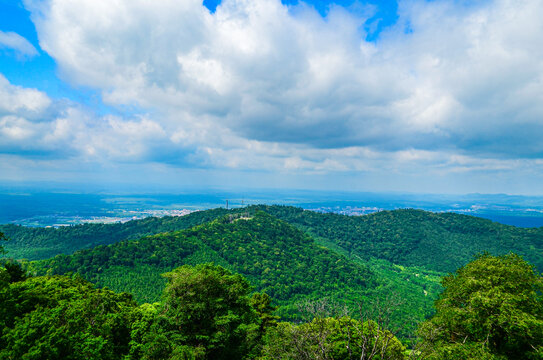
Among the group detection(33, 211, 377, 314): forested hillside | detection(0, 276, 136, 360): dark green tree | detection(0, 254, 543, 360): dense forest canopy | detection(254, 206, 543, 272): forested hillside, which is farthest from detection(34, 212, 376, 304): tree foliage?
detection(254, 206, 543, 272): forested hillside

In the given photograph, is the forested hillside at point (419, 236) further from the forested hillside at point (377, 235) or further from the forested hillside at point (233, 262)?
the forested hillside at point (233, 262)

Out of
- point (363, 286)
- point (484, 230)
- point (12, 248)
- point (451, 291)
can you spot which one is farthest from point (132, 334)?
point (484, 230)

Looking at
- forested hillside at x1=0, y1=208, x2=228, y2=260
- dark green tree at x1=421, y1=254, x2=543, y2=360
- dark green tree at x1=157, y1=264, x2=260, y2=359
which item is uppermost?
dark green tree at x1=421, y1=254, x2=543, y2=360

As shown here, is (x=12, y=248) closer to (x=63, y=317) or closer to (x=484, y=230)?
(x=63, y=317)

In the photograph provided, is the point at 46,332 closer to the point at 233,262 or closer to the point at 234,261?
the point at 233,262

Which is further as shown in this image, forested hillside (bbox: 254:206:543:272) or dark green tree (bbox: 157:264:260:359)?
forested hillside (bbox: 254:206:543:272)

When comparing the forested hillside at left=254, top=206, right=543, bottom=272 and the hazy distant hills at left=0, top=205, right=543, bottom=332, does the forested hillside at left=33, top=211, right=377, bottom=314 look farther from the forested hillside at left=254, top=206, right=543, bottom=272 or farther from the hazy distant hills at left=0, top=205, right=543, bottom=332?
the forested hillside at left=254, top=206, right=543, bottom=272
